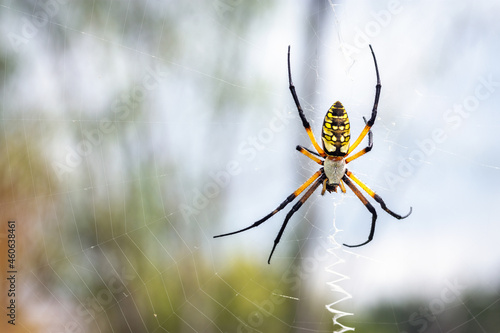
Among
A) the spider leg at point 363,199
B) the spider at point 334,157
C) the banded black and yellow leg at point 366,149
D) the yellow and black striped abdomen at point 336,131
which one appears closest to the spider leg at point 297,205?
the spider at point 334,157

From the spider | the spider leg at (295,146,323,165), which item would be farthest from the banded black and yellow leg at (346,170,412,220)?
the spider leg at (295,146,323,165)

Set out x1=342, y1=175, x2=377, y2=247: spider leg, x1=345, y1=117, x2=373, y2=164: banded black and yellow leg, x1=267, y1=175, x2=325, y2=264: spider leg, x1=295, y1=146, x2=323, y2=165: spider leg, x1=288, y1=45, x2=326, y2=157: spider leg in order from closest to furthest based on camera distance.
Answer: x1=288, y1=45, x2=326, y2=157: spider leg < x1=295, y1=146, x2=323, y2=165: spider leg < x1=345, y1=117, x2=373, y2=164: banded black and yellow leg < x1=267, y1=175, x2=325, y2=264: spider leg < x1=342, y1=175, x2=377, y2=247: spider leg

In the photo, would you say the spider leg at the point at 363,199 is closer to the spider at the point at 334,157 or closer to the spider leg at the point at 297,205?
the spider at the point at 334,157

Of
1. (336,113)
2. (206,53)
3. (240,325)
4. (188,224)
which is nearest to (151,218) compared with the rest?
(188,224)

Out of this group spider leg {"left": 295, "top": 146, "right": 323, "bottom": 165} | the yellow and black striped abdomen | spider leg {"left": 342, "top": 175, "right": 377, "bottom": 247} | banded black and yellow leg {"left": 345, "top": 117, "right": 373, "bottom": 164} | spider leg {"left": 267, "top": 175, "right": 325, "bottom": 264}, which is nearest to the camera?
the yellow and black striped abdomen

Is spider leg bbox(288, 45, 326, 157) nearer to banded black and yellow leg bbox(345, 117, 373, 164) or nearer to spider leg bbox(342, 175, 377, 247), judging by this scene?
banded black and yellow leg bbox(345, 117, 373, 164)

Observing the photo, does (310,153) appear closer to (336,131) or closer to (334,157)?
(334,157)

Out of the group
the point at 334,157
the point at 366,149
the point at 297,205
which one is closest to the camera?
the point at 366,149

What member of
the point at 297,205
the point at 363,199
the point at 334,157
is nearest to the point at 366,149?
the point at 334,157
